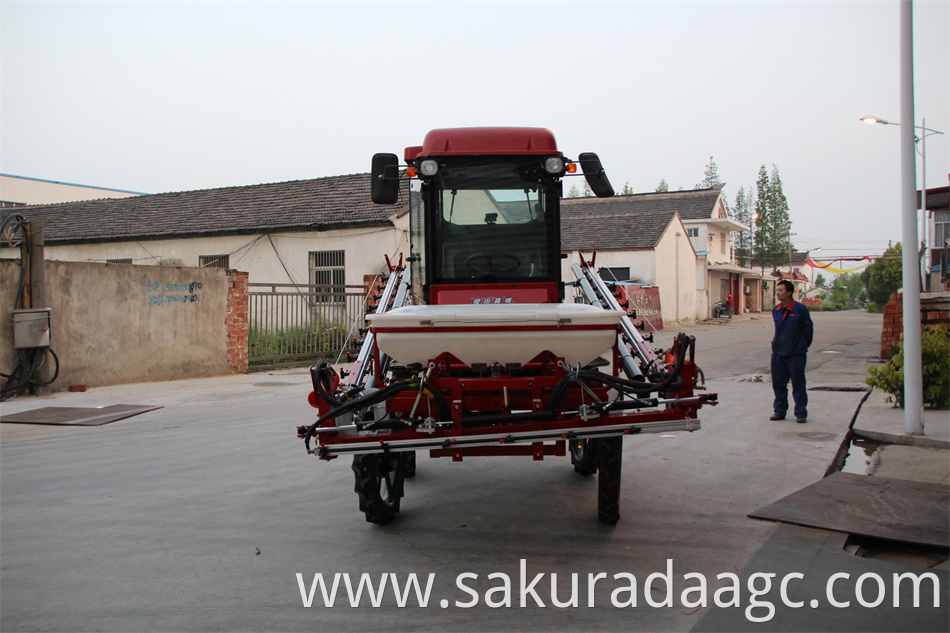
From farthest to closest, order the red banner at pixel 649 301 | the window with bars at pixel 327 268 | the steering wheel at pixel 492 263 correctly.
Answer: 1. the red banner at pixel 649 301
2. the window with bars at pixel 327 268
3. the steering wheel at pixel 492 263

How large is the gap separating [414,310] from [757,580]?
2580mm

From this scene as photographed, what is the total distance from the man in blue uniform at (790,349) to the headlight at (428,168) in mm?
5239

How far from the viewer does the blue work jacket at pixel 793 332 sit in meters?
8.95

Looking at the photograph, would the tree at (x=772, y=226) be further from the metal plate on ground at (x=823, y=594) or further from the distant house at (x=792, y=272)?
the metal plate on ground at (x=823, y=594)

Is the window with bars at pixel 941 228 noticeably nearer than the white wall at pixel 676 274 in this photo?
Yes

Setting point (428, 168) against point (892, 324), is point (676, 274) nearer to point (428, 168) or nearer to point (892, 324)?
point (892, 324)

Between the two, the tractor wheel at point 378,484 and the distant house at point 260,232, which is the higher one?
the distant house at point 260,232

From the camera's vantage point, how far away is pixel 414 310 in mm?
4543

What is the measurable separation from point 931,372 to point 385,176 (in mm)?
7638

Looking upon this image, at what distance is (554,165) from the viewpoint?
5.82m

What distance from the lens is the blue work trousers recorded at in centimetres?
895

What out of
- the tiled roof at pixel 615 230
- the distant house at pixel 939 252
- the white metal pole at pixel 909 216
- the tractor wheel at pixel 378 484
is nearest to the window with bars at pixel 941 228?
the distant house at pixel 939 252

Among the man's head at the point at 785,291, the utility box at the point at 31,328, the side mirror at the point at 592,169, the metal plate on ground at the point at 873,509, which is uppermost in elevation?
the side mirror at the point at 592,169

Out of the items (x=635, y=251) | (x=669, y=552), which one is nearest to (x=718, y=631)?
(x=669, y=552)
